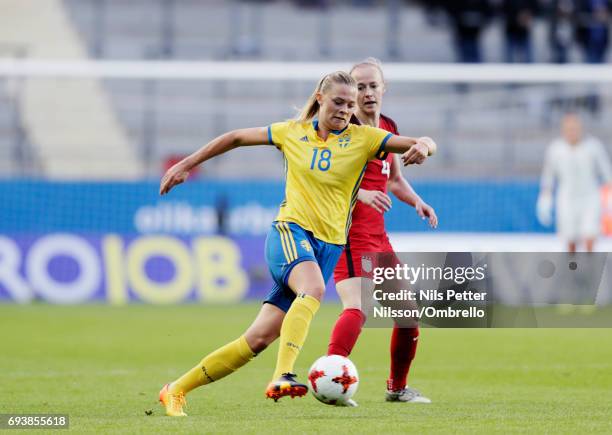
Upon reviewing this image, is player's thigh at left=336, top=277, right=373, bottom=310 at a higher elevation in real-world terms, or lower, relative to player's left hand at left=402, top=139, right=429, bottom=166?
lower

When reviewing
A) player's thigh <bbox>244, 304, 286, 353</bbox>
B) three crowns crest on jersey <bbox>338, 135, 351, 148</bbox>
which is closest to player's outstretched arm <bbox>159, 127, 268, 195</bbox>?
three crowns crest on jersey <bbox>338, 135, 351, 148</bbox>

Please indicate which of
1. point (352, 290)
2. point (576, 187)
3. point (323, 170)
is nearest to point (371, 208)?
point (352, 290)

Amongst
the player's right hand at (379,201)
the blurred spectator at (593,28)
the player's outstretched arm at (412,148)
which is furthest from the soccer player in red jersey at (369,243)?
the blurred spectator at (593,28)

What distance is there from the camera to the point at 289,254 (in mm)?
6879

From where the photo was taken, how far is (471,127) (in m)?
24.4

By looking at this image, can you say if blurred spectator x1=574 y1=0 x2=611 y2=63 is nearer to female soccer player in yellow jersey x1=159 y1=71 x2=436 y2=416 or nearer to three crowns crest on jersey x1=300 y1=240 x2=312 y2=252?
female soccer player in yellow jersey x1=159 y1=71 x2=436 y2=416

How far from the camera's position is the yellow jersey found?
23.3 feet

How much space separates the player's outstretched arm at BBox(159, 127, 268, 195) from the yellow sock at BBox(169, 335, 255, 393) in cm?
99

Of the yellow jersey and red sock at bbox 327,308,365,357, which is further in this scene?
red sock at bbox 327,308,365,357

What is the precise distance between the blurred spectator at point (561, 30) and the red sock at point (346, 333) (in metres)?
19.9

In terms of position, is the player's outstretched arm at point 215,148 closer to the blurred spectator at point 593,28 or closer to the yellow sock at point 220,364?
the yellow sock at point 220,364

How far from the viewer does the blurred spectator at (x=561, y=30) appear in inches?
1048

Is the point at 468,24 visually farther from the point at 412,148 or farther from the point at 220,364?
the point at 220,364

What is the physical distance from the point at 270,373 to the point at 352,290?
2765mm
